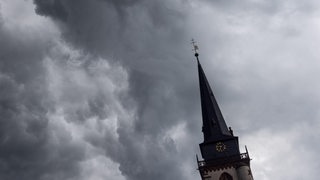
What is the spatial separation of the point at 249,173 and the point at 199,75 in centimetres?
1958

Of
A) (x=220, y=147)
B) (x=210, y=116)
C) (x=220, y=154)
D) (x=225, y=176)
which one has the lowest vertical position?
(x=225, y=176)

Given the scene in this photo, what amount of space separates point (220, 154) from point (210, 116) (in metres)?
7.14

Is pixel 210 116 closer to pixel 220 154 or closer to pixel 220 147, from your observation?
pixel 220 147

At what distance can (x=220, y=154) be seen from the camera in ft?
219

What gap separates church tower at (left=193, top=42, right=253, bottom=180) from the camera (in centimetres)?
6512

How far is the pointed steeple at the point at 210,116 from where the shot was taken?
69000 millimetres

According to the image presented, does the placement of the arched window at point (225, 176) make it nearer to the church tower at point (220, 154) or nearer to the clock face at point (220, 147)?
the church tower at point (220, 154)

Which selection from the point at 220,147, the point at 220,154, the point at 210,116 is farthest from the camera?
the point at 210,116

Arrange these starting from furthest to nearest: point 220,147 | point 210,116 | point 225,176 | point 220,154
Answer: point 210,116 < point 220,147 < point 220,154 < point 225,176

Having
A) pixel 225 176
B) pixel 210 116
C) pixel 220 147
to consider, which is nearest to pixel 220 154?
pixel 220 147

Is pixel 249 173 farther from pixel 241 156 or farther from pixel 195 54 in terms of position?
pixel 195 54

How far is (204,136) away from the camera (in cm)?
7019

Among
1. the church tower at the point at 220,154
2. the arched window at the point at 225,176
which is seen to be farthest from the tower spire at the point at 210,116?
the arched window at the point at 225,176

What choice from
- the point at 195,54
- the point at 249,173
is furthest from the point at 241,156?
the point at 195,54
